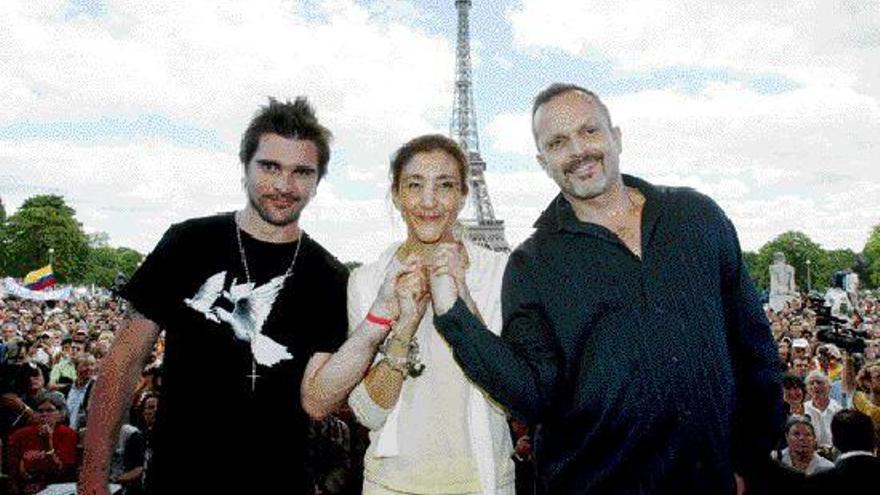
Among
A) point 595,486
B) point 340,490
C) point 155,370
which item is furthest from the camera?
point 155,370

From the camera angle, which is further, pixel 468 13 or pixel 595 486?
pixel 468 13

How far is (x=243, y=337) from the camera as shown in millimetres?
2594

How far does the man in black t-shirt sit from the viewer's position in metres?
2.47

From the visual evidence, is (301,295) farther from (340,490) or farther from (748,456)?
(340,490)

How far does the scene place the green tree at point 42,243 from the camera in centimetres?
8719

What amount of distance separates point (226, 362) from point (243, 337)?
0.36 ft

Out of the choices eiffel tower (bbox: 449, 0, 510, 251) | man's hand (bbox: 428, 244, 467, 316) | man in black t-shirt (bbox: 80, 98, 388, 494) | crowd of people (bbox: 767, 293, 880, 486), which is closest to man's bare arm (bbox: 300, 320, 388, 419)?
man in black t-shirt (bbox: 80, 98, 388, 494)

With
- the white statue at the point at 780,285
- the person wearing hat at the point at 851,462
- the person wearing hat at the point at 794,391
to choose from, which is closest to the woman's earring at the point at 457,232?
the person wearing hat at the point at 851,462

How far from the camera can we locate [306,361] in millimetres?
2666

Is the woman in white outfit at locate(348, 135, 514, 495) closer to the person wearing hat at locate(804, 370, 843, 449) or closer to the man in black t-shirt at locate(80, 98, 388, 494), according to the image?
the man in black t-shirt at locate(80, 98, 388, 494)

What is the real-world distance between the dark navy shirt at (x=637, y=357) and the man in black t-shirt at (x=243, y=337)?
0.57 m

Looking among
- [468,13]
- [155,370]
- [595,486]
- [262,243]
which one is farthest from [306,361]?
[468,13]

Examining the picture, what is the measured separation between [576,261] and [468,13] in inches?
2796

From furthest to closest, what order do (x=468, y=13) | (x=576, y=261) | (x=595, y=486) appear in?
(x=468, y=13)
(x=576, y=261)
(x=595, y=486)
